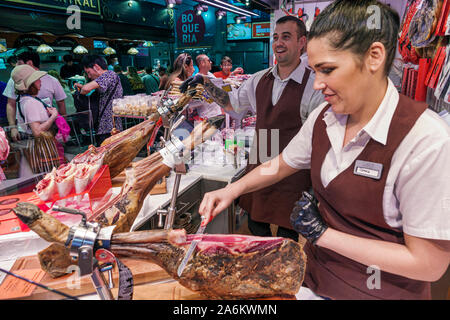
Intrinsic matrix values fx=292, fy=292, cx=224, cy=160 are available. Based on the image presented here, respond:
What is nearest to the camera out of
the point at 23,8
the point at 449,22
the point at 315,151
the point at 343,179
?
the point at 343,179

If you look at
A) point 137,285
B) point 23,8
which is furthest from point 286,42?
point 23,8

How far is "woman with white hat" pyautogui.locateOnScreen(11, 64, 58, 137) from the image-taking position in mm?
1604

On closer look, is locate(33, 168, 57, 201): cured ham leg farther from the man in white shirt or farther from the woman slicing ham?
the man in white shirt

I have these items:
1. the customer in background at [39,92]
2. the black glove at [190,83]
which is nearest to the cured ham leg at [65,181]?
the black glove at [190,83]

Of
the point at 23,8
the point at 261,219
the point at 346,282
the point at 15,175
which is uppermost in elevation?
the point at 23,8

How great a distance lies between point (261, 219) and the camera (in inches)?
84.4

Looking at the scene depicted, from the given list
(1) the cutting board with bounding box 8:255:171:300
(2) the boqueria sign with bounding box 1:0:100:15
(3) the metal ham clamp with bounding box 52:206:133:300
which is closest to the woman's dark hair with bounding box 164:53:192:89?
(1) the cutting board with bounding box 8:255:171:300

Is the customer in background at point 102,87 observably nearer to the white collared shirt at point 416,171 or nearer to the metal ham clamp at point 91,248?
the metal ham clamp at point 91,248

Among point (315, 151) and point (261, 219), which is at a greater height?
point (315, 151)
